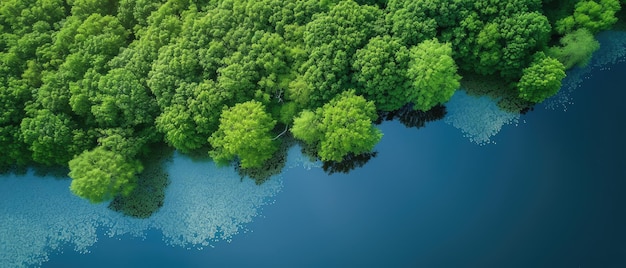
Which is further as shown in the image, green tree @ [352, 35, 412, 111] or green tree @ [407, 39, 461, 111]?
green tree @ [352, 35, 412, 111]

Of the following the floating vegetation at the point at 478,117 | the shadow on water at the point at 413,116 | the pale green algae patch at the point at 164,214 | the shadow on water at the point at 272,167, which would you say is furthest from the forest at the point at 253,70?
the pale green algae patch at the point at 164,214

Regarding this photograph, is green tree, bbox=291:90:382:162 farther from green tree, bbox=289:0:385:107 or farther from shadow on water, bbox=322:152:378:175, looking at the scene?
shadow on water, bbox=322:152:378:175

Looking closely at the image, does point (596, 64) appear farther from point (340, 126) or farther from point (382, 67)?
point (340, 126)

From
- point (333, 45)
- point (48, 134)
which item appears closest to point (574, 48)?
point (333, 45)

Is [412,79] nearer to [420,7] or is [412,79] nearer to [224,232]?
[420,7]

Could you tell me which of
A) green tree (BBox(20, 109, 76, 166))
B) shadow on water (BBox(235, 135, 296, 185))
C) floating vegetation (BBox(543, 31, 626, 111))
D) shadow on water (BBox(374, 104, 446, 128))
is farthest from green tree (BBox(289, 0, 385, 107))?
green tree (BBox(20, 109, 76, 166))

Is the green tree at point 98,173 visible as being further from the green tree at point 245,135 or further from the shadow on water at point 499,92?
the shadow on water at point 499,92
